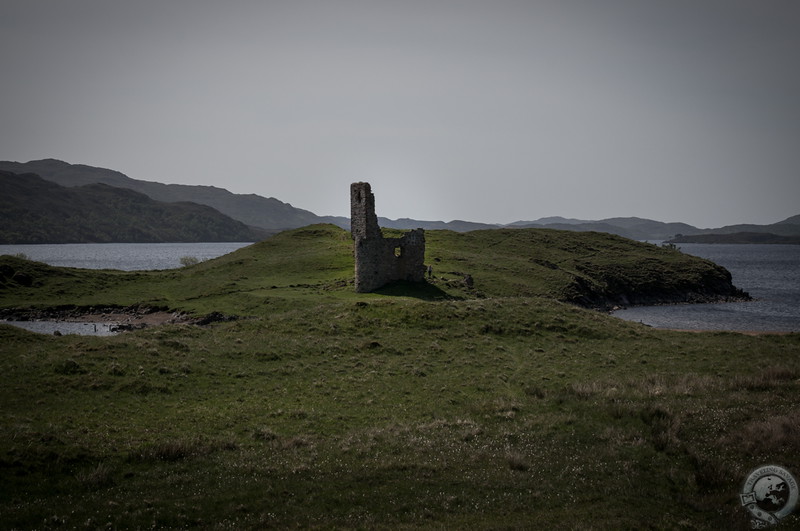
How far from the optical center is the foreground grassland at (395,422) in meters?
12.5

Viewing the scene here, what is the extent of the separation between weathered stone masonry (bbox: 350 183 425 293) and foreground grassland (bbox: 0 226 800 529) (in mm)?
13588

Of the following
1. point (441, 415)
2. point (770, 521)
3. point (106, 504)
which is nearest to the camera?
point (770, 521)

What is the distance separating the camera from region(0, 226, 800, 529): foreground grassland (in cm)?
1248

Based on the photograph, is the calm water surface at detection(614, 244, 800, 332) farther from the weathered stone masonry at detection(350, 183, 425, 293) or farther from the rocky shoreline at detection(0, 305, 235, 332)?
the rocky shoreline at detection(0, 305, 235, 332)

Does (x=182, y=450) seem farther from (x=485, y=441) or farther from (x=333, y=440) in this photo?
(x=485, y=441)

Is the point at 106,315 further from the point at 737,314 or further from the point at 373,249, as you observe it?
the point at 737,314

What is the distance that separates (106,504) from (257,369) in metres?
13.9

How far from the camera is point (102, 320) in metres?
55.6

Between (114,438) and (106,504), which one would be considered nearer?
(106,504)

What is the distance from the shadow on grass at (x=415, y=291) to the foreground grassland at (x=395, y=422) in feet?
37.1

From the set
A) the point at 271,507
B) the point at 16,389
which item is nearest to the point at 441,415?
the point at 271,507

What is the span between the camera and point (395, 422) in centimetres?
1891

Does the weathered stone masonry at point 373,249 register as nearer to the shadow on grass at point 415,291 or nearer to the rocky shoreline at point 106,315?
the shadow on grass at point 415,291

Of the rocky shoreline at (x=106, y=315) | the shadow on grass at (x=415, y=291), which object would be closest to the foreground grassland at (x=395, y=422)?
the shadow on grass at (x=415, y=291)
